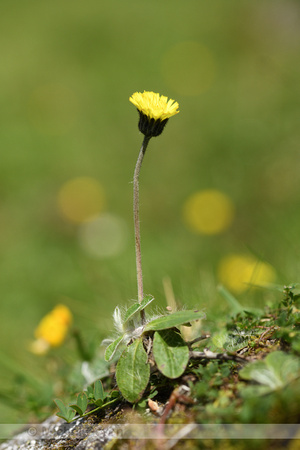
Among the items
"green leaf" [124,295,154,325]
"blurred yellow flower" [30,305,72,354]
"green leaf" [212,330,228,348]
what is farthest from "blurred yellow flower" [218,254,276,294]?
"green leaf" [124,295,154,325]

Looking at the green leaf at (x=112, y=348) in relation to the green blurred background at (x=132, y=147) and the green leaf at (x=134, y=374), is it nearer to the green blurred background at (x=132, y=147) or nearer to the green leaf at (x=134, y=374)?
the green leaf at (x=134, y=374)

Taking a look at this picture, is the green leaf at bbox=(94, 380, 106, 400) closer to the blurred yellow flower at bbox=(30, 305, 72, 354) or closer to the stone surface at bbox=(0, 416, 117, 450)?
the stone surface at bbox=(0, 416, 117, 450)

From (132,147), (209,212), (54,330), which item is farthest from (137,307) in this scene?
(132,147)

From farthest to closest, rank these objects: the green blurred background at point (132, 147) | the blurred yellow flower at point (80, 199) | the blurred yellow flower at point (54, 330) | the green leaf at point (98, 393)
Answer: the blurred yellow flower at point (80, 199) < the green blurred background at point (132, 147) < the blurred yellow flower at point (54, 330) < the green leaf at point (98, 393)

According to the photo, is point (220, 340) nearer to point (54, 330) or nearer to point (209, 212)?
point (54, 330)

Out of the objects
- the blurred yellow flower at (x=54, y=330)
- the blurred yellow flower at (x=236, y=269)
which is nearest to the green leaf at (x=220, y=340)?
the blurred yellow flower at (x=54, y=330)
